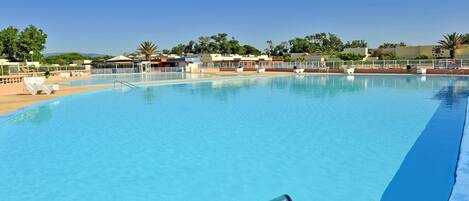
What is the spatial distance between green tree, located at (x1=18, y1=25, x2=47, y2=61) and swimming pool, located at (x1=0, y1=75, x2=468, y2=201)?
29820 mm

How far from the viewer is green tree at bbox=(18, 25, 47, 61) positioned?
36.8 meters

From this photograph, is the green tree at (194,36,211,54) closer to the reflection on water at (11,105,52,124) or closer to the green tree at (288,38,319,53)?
the green tree at (288,38,319,53)

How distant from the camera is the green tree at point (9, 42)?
120 ft

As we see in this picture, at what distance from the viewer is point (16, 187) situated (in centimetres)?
486

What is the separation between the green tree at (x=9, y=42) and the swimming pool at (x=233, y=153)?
98.8 feet

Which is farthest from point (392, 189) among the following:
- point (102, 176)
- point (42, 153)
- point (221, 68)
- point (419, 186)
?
point (221, 68)

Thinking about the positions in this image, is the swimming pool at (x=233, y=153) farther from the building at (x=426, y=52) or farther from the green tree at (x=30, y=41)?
the building at (x=426, y=52)

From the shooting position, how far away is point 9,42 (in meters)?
36.6

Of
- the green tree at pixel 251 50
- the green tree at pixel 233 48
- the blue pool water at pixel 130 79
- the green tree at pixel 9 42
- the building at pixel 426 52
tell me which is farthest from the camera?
the green tree at pixel 251 50

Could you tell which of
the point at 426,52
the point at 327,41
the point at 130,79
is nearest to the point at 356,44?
the point at 327,41

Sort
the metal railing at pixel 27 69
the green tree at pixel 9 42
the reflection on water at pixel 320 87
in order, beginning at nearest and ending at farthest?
the reflection on water at pixel 320 87 → the metal railing at pixel 27 69 → the green tree at pixel 9 42

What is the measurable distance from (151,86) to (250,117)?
12397mm

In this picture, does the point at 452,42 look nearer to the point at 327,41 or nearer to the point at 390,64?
the point at 390,64

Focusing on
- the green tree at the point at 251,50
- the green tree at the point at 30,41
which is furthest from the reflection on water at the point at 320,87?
the green tree at the point at 251,50
